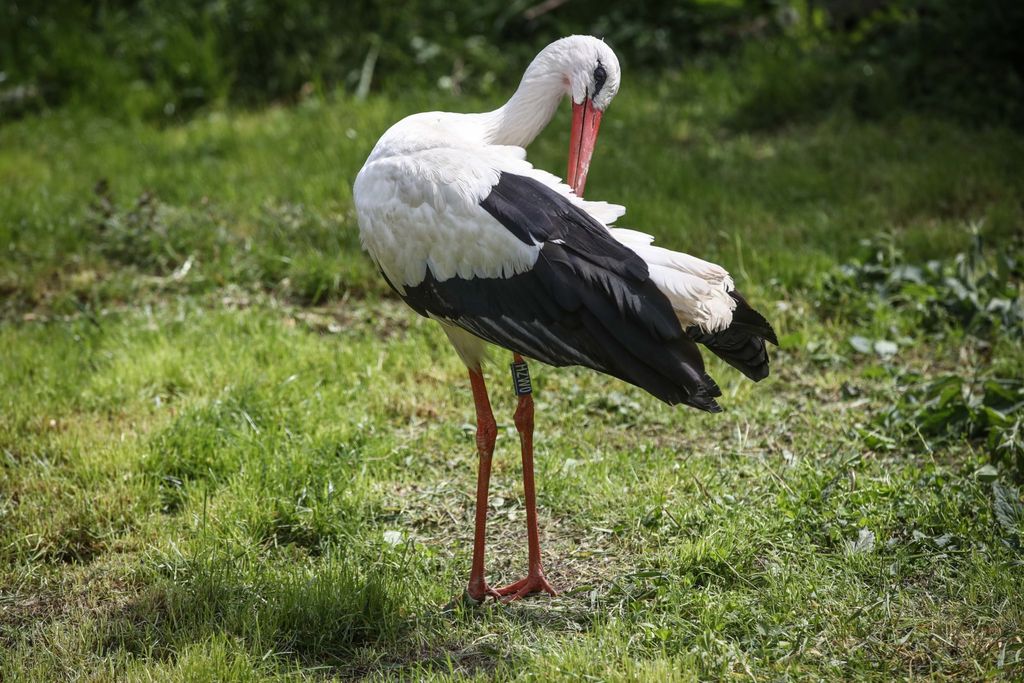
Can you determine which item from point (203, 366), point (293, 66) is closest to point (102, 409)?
point (203, 366)

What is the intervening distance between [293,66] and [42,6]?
240cm

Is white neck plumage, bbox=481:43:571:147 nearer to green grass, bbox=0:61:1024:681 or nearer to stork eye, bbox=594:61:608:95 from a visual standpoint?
stork eye, bbox=594:61:608:95

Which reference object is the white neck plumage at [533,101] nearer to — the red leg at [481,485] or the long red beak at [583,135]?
the long red beak at [583,135]

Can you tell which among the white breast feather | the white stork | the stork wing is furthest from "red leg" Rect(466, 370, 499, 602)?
the white breast feather

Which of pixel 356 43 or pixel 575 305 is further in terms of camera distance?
pixel 356 43

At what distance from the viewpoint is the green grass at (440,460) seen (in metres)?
3.59

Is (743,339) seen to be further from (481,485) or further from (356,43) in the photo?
(356,43)

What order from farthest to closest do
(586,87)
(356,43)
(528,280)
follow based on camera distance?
Result: (356,43) → (586,87) → (528,280)

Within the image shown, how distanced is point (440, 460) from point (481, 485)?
82cm

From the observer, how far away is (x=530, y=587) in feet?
13.1

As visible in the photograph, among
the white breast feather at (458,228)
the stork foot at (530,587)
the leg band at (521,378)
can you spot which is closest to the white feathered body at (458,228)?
the white breast feather at (458,228)

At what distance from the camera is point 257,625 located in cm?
358

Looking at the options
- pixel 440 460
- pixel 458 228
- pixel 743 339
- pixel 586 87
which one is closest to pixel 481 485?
pixel 440 460

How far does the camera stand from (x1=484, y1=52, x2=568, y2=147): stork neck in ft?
14.6
